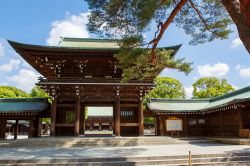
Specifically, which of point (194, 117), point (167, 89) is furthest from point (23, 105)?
point (167, 89)

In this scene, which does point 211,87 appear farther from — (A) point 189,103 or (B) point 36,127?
(B) point 36,127

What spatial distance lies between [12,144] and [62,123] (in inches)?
162

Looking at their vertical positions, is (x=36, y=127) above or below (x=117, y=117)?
below

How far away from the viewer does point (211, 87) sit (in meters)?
47.0

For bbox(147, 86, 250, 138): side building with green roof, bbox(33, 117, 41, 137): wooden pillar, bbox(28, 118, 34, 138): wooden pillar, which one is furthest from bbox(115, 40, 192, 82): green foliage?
bbox(33, 117, 41, 137): wooden pillar

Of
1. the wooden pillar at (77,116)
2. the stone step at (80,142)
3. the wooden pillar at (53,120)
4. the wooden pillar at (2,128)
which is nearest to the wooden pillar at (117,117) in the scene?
the stone step at (80,142)

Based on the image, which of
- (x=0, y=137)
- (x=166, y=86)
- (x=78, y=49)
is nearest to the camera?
(x=78, y=49)

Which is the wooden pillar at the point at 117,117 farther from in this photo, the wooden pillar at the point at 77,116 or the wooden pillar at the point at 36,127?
the wooden pillar at the point at 36,127

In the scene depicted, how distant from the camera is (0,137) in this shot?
22.8 meters

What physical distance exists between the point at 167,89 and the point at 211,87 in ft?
28.1

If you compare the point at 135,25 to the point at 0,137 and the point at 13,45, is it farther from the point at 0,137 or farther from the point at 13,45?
the point at 0,137

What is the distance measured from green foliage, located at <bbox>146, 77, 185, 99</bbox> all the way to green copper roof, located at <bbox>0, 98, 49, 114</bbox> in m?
26.1

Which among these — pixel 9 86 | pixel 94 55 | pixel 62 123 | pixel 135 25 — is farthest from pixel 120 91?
pixel 9 86

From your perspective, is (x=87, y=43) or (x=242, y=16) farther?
(x=87, y=43)
